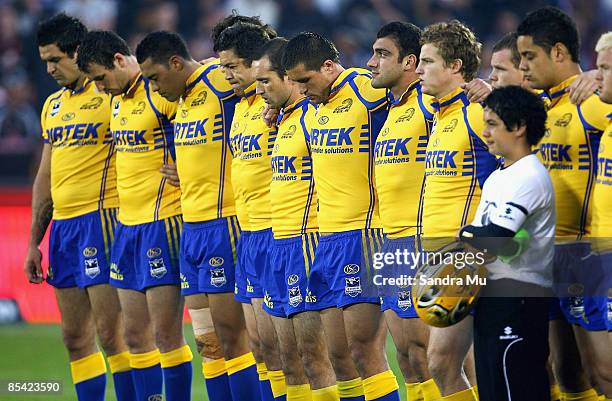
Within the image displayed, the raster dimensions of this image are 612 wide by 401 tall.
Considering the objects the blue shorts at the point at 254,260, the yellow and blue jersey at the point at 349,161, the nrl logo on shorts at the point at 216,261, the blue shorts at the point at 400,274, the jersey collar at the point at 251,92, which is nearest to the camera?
the blue shorts at the point at 400,274

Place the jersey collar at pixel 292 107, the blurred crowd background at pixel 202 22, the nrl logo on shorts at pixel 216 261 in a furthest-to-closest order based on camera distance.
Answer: the blurred crowd background at pixel 202 22, the nrl logo on shorts at pixel 216 261, the jersey collar at pixel 292 107

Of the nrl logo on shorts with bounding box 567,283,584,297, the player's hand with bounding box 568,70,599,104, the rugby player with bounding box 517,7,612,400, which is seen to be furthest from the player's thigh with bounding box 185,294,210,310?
the player's hand with bounding box 568,70,599,104

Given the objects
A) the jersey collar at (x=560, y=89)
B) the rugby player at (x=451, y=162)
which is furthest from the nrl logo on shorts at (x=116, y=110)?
the jersey collar at (x=560, y=89)

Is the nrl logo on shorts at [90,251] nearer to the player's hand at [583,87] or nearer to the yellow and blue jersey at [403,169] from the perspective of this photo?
the yellow and blue jersey at [403,169]

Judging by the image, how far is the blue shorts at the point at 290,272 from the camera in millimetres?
7043

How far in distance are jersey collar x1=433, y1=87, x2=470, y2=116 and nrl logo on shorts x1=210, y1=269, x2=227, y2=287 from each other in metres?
2.09

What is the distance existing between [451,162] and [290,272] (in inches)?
53.1

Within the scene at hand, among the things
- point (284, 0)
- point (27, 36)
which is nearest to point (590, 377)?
point (284, 0)

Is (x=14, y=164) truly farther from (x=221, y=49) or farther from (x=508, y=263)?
(x=508, y=263)

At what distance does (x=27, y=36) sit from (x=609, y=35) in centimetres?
1179

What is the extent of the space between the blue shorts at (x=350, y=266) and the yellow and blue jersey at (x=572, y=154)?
113cm

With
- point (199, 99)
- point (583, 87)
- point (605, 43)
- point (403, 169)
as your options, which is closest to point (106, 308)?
point (199, 99)

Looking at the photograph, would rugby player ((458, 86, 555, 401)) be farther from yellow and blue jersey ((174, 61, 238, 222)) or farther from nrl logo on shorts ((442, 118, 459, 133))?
yellow and blue jersey ((174, 61, 238, 222))

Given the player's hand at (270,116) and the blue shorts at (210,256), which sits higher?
the player's hand at (270,116)
